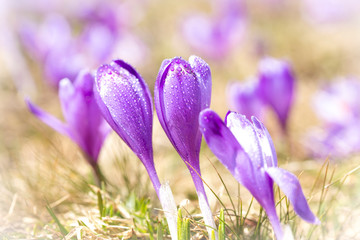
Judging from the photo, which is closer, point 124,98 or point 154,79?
point 124,98

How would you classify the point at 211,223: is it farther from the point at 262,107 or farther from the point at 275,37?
the point at 275,37

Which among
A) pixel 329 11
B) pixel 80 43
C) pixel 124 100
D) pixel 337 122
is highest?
pixel 329 11

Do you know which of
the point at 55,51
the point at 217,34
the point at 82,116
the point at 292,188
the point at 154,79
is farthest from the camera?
the point at 154,79

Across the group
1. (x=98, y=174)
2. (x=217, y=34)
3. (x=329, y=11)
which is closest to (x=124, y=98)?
(x=98, y=174)

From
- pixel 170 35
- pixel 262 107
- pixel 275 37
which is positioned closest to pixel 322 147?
pixel 262 107

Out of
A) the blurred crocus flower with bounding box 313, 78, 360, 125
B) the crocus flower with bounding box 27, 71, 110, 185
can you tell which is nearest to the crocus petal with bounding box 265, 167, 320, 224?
the crocus flower with bounding box 27, 71, 110, 185

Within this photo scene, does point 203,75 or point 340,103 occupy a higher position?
point 203,75

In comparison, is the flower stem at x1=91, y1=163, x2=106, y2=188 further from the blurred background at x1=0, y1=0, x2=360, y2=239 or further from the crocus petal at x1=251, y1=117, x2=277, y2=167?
the crocus petal at x1=251, y1=117, x2=277, y2=167

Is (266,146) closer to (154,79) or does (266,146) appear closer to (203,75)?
(203,75)

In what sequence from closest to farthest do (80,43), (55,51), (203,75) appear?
(203,75) → (55,51) → (80,43)
